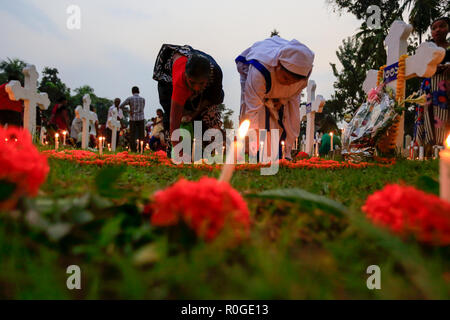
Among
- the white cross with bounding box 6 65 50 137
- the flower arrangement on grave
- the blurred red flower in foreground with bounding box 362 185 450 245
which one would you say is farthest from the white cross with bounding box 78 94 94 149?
the blurred red flower in foreground with bounding box 362 185 450 245

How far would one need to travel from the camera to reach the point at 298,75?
17.5 ft

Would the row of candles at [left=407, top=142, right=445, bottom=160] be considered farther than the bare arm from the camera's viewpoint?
Yes

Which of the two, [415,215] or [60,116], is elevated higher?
[60,116]

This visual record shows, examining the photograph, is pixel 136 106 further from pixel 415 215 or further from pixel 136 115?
pixel 415 215

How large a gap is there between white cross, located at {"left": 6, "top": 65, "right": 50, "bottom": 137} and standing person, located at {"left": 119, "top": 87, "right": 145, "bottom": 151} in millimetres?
4024

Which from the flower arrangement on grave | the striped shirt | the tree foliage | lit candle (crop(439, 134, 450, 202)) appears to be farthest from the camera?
the tree foliage

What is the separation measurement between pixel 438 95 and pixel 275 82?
2.72 metres

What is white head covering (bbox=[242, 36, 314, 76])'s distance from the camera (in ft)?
16.8

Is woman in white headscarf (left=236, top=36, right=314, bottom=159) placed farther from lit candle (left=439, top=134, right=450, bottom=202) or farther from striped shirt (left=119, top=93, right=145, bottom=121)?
striped shirt (left=119, top=93, right=145, bottom=121)

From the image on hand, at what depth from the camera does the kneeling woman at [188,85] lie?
4.30 m

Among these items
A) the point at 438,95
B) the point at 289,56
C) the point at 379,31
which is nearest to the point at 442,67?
the point at 438,95

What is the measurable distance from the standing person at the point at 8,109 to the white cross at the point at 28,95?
0.57 meters

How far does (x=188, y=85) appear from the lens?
449 centimetres

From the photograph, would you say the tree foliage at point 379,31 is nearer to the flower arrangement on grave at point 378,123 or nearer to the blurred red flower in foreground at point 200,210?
the flower arrangement on grave at point 378,123
